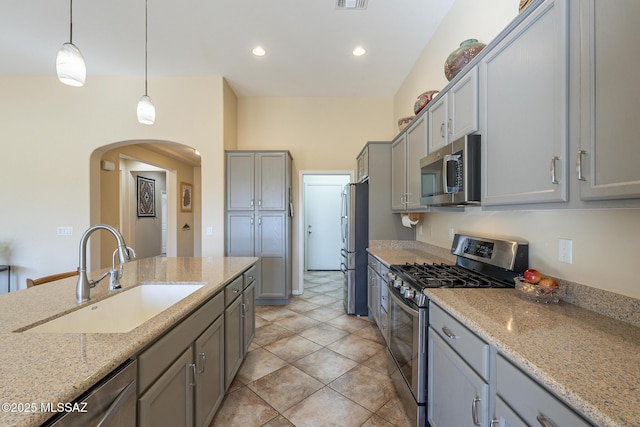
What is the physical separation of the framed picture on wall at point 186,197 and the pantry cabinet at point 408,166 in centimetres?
539

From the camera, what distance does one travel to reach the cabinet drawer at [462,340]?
40.3 inches

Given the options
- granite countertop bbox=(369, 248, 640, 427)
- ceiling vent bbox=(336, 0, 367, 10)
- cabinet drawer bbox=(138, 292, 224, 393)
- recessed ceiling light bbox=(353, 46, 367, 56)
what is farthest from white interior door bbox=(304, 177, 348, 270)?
granite countertop bbox=(369, 248, 640, 427)

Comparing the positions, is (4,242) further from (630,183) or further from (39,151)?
(630,183)

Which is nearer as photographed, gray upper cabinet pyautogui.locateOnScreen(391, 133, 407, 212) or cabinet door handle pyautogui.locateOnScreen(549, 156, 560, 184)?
cabinet door handle pyautogui.locateOnScreen(549, 156, 560, 184)

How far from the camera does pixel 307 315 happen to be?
11.6 feet

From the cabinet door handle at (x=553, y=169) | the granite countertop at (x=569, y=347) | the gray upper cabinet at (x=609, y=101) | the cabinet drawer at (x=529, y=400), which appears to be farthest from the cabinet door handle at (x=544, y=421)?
the cabinet door handle at (x=553, y=169)

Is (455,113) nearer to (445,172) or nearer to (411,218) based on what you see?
(445,172)

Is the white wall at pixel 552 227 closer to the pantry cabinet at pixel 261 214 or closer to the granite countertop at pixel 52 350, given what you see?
the granite countertop at pixel 52 350

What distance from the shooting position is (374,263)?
293cm

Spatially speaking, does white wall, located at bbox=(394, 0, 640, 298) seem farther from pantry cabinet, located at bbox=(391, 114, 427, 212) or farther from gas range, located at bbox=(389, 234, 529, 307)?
pantry cabinet, located at bbox=(391, 114, 427, 212)

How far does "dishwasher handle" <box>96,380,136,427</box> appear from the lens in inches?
30.4

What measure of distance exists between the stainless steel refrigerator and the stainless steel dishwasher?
2692 mm

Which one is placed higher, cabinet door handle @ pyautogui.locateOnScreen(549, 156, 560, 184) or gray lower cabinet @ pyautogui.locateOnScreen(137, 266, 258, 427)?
cabinet door handle @ pyautogui.locateOnScreen(549, 156, 560, 184)

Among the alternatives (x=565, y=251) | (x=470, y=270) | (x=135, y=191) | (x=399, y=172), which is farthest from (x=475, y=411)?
(x=135, y=191)
